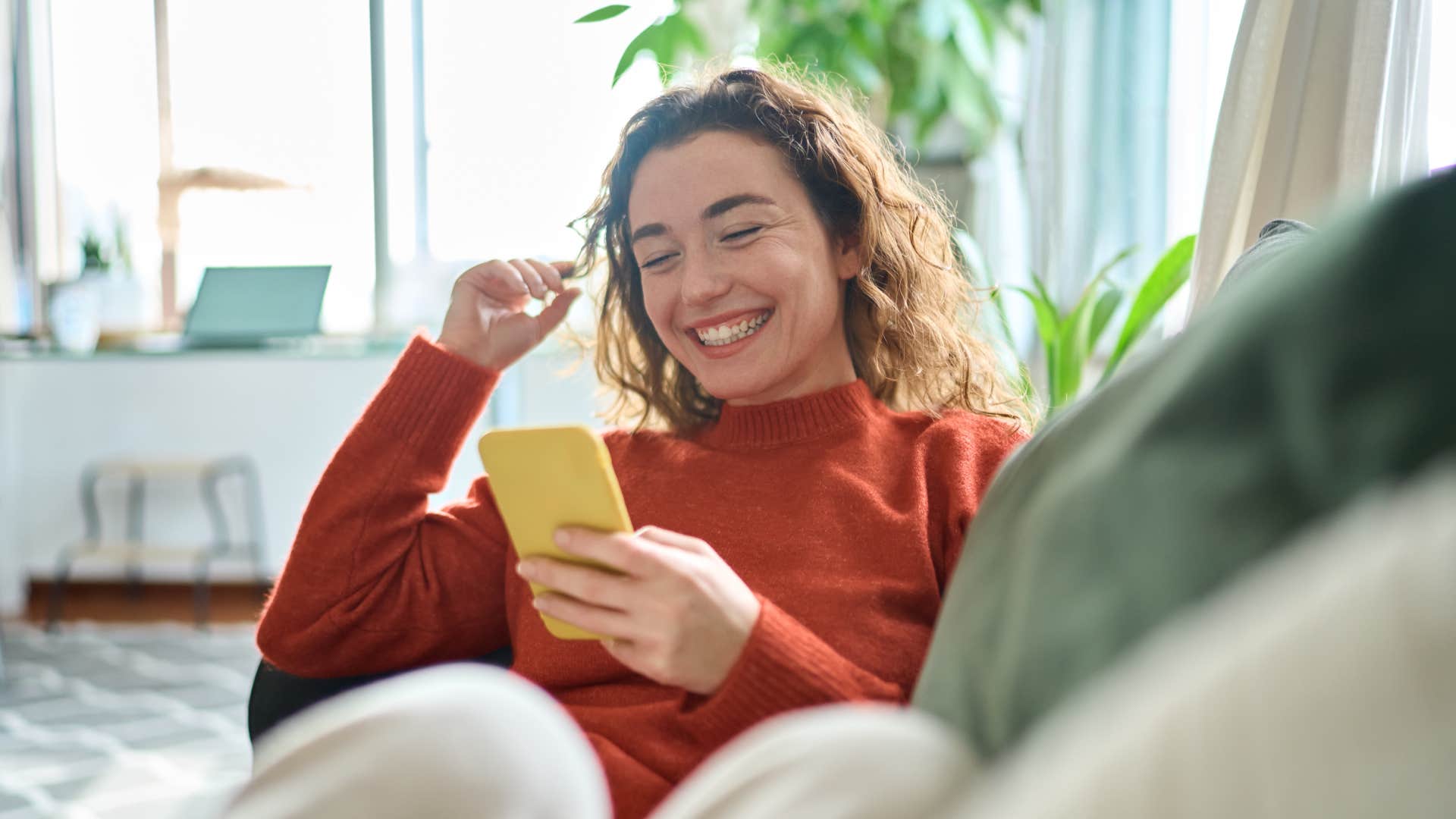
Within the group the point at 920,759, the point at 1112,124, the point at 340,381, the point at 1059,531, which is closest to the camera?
the point at 920,759

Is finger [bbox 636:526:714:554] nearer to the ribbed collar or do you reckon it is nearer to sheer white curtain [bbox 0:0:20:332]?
the ribbed collar

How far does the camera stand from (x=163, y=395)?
14.1 feet

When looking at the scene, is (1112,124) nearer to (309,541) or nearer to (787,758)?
(309,541)

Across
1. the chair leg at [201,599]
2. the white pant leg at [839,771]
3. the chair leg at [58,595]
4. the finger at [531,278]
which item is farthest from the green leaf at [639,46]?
the chair leg at [58,595]

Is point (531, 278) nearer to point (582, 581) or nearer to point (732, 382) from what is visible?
point (732, 382)

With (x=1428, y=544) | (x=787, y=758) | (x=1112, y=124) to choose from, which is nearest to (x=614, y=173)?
(x=787, y=758)

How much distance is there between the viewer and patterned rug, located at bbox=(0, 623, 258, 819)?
2.24 metres

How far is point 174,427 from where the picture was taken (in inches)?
169

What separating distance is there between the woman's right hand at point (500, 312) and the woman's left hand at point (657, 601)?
18.4 inches

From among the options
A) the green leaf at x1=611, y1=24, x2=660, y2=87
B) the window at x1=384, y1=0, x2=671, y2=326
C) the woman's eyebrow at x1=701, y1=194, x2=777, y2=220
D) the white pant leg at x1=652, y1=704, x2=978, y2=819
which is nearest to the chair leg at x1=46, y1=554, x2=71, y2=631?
the window at x1=384, y1=0, x2=671, y2=326

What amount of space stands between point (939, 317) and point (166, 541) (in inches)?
148

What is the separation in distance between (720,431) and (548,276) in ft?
0.94

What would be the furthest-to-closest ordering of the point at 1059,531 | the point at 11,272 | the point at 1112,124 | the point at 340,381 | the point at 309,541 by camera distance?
the point at 11,272
the point at 340,381
the point at 1112,124
the point at 309,541
the point at 1059,531

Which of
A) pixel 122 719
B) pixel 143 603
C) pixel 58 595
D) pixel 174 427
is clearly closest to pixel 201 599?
pixel 143 603
